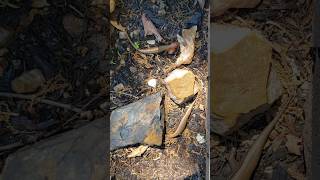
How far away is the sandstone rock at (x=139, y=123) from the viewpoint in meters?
1.38

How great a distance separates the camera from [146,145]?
4.54 feet

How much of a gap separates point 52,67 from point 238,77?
0.58m

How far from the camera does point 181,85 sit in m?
1.37

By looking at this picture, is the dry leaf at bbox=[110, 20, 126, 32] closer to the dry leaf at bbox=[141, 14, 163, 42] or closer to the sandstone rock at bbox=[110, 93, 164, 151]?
the dry leaf at bbox=[141, 14, 163, 42]

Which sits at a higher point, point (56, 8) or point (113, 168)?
point (56, 8)

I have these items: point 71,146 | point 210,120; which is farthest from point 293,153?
point 71,146

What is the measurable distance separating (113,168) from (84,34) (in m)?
0.43

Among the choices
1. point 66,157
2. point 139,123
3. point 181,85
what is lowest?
point 66,157

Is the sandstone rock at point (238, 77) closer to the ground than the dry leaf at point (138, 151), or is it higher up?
higher up

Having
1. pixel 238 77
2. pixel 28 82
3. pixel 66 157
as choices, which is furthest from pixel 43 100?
pixel 238 77

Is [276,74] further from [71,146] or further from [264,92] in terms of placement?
[71,146]

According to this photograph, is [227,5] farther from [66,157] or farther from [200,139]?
[66,157]

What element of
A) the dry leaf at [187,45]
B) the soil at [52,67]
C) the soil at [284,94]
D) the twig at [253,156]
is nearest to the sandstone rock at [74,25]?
the soil at [52,67]

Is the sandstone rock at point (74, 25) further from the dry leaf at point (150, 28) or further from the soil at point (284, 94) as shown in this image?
the soil at point (284, 94)
